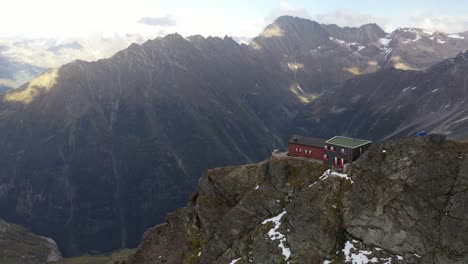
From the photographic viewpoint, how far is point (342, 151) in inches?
2837

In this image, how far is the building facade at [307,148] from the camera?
81.8 meters

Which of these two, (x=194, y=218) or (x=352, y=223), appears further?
(x=194, y=218)

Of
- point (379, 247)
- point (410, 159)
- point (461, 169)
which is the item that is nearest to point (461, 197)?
point (461, 169)

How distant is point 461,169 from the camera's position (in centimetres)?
5712

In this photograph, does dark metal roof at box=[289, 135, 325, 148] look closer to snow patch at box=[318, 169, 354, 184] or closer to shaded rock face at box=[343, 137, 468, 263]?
snow patch at box=[318, 169, 354, 184]

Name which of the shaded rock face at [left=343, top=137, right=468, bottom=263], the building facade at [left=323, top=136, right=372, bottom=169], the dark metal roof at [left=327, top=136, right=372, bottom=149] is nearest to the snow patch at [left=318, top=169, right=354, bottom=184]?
the shaded rock face at [left=343, top=137, right=468, bottom=263]

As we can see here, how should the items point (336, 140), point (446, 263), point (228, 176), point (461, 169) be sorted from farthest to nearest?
point (228, 176), point (336, 140), point (461, 169), point (446, 263)

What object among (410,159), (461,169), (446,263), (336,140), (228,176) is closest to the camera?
(446,263)

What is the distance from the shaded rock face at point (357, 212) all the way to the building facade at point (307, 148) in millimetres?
8245

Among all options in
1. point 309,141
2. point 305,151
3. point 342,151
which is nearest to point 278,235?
point 342,151

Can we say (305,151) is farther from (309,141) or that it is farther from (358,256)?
(358,256)

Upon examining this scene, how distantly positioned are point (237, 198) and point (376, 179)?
29.5 metres

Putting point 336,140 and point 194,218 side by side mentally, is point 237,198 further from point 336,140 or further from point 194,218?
point 336,140

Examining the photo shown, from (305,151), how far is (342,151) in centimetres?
1306
